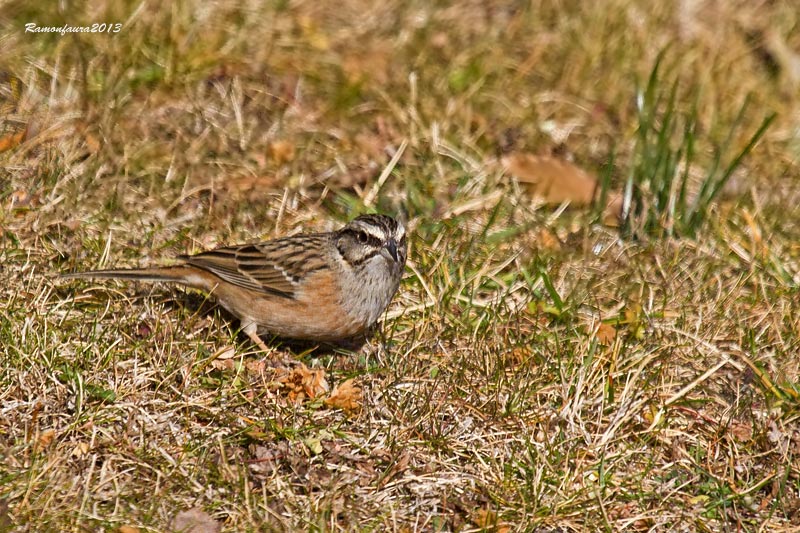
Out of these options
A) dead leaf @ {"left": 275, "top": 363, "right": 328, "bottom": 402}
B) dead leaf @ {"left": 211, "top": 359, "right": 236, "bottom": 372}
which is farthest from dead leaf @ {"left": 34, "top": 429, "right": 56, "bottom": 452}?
dead leaf @ {"left": 275, "top": 363, "right": 328, "bottom": 402}

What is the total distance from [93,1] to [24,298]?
10.6 feet

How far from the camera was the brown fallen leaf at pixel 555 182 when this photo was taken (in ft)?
25.5

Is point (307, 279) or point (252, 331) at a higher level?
point (307, 279)

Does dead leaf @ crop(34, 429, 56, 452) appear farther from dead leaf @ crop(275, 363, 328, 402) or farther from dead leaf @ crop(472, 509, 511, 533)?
dead leaf @ crop(472, 509, 511, 533)

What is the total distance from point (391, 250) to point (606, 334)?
1.39 meters

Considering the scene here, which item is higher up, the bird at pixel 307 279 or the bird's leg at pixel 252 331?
the bird at pixel 307 279

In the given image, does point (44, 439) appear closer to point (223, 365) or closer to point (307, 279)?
point (223, 365)

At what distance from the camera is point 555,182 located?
7.87 meters

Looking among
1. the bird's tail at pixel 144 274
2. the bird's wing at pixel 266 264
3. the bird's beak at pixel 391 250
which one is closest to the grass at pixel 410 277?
the bird's tail at pixel 144 274

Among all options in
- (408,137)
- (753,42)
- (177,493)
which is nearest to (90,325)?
(177,493)

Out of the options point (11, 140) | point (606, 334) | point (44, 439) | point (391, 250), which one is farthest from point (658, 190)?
point (11, 140)

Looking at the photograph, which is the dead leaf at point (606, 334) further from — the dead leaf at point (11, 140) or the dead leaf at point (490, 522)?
the dead leaf at point (11, 140)

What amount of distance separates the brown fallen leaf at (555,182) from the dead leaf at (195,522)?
3812 mm

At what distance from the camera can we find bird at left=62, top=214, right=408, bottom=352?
20.0 feet
